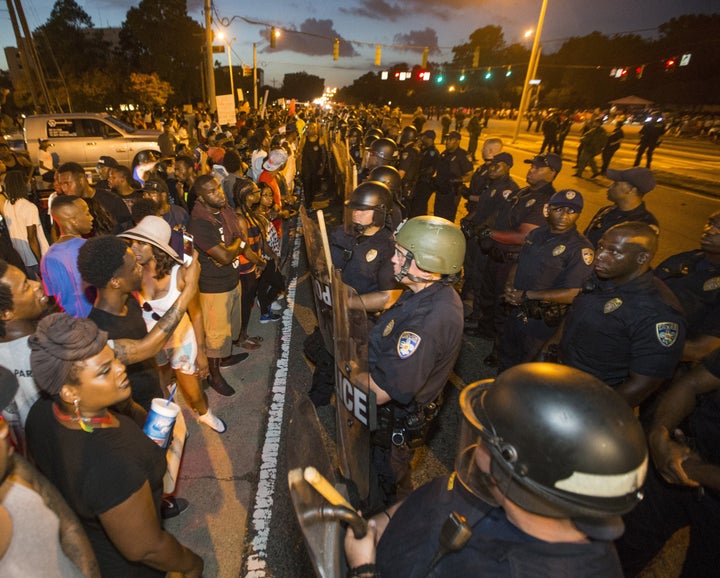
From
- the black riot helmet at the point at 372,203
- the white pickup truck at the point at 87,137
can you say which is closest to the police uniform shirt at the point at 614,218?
the black riot helmet at the point at 372,203

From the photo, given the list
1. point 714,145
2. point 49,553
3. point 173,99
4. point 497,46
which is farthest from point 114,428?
point 497,46

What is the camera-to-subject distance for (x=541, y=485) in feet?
3.76

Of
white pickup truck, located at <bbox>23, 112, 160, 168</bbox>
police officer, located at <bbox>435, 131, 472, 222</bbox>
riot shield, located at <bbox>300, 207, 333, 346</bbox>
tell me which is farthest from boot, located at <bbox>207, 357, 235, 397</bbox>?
white pickup truck, located at <bbox>23, 112, 160, 168</bbox>

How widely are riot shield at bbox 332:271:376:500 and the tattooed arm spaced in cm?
103

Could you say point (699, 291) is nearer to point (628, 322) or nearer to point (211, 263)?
point (628, 322)

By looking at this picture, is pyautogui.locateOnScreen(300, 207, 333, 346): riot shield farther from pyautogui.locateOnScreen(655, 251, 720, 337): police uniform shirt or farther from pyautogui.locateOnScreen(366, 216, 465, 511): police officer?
pyautogui.locateOnScreen(655, 251, 720, 337): police uniform shirt

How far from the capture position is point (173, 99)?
154 feet

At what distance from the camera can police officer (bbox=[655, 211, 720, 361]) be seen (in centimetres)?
319

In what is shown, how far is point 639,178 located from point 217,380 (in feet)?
16.7

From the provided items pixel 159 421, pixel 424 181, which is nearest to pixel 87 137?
pixel 424 181

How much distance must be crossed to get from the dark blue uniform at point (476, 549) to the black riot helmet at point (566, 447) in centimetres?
9

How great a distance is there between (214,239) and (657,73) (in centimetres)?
7398

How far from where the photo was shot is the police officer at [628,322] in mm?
2576

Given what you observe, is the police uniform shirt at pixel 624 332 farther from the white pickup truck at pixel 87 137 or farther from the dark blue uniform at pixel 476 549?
the white pickup truck at pixel 87 137
